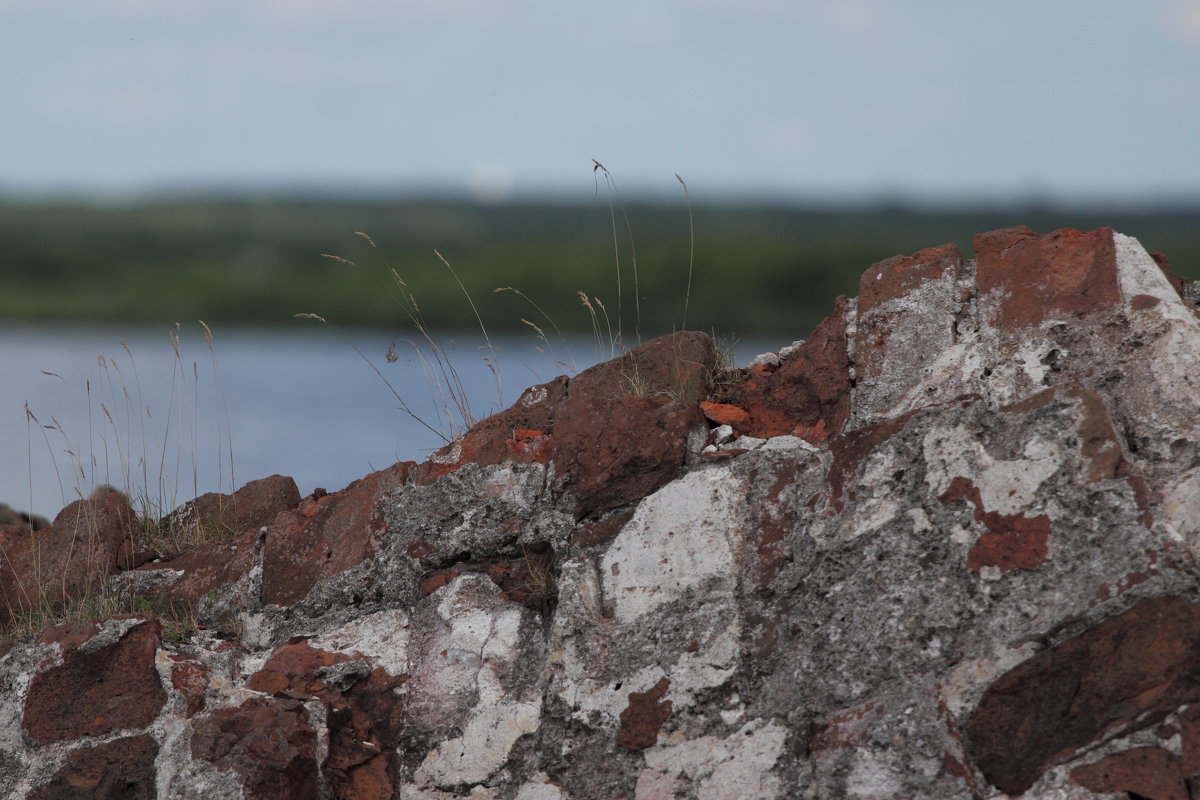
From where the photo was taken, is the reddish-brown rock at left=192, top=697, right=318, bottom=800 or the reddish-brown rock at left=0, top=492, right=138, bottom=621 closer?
the reddish-brown rock at left=192, top=697, right=318, bottom=800

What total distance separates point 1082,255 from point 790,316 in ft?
122

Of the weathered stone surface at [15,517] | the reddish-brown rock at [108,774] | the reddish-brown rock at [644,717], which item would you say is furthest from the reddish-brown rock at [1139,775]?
Result: the weathered stone surface at [15,517]

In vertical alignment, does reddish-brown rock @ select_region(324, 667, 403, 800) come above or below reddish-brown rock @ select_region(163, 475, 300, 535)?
below

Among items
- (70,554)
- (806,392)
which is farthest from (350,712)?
(806,392)

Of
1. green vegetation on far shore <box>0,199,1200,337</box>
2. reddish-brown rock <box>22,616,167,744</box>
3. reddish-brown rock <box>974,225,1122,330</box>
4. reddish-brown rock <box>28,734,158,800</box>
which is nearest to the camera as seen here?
reddish-brown rock <box>28,734,158,800</box>

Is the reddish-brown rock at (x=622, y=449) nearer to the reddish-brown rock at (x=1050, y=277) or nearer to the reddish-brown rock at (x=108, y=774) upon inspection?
the reddish-brown rock at (x=1050, y=277)

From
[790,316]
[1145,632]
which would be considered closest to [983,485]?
[1145,632]

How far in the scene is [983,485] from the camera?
272 cm

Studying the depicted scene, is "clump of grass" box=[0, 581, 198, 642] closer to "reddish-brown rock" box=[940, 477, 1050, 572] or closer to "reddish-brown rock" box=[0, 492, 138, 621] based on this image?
"reddish-brown rock" box=[0, 492, 138, 621]

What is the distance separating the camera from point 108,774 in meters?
2.92

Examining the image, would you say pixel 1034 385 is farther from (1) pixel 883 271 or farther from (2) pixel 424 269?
(2) pixel 424 269

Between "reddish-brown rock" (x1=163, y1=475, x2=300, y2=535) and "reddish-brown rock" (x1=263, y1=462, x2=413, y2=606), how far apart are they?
29 cm

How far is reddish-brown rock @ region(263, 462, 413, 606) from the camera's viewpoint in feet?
11.6

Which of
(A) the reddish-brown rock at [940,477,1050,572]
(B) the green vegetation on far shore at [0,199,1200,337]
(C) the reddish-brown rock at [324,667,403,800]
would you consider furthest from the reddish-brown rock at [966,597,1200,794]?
(B) the green vegetation on far shore at [0,199,1200,337]
